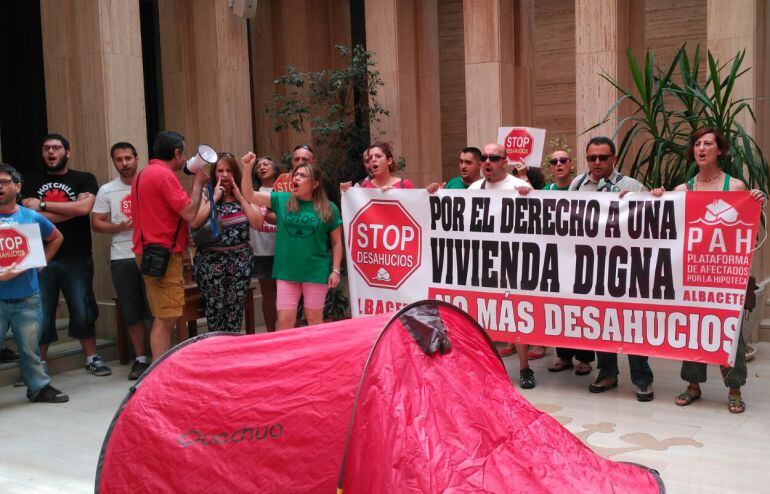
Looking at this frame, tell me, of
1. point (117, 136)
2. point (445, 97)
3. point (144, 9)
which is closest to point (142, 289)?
point (117, 136)

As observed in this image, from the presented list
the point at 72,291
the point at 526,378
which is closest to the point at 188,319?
the point at 72,291

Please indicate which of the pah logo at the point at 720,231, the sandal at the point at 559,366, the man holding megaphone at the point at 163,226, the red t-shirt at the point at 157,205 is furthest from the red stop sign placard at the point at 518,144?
the red t-shirt at the point at 157,205

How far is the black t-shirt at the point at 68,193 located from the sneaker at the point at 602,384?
4541 mm

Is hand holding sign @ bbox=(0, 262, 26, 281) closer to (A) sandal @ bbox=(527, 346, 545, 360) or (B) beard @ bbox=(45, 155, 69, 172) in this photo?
(B) beard @ bbox=(45, 155, 69, 172)

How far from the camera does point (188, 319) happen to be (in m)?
7.91

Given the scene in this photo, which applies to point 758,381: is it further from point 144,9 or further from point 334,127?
point 144,9

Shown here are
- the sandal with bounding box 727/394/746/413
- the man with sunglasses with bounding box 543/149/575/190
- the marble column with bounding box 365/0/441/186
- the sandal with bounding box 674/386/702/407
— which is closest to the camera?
the sandal with bounding box 727/394/746/413

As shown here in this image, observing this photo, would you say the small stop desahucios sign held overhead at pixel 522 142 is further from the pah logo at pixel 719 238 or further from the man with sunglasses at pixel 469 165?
the pah logo at pixel 719 238

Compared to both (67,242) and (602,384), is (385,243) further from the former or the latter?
(67,242)

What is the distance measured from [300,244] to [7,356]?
2863 millimetres

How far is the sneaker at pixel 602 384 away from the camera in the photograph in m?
6.94

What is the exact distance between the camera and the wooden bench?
7.93 m

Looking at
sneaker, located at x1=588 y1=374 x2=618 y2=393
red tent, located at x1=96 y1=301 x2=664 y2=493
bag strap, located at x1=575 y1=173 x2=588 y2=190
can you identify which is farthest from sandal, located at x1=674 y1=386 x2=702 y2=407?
red tent, located at x1=96 y1=301 x2=664 y2=493

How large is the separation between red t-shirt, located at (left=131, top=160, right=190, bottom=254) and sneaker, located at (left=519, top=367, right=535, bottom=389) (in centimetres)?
293
